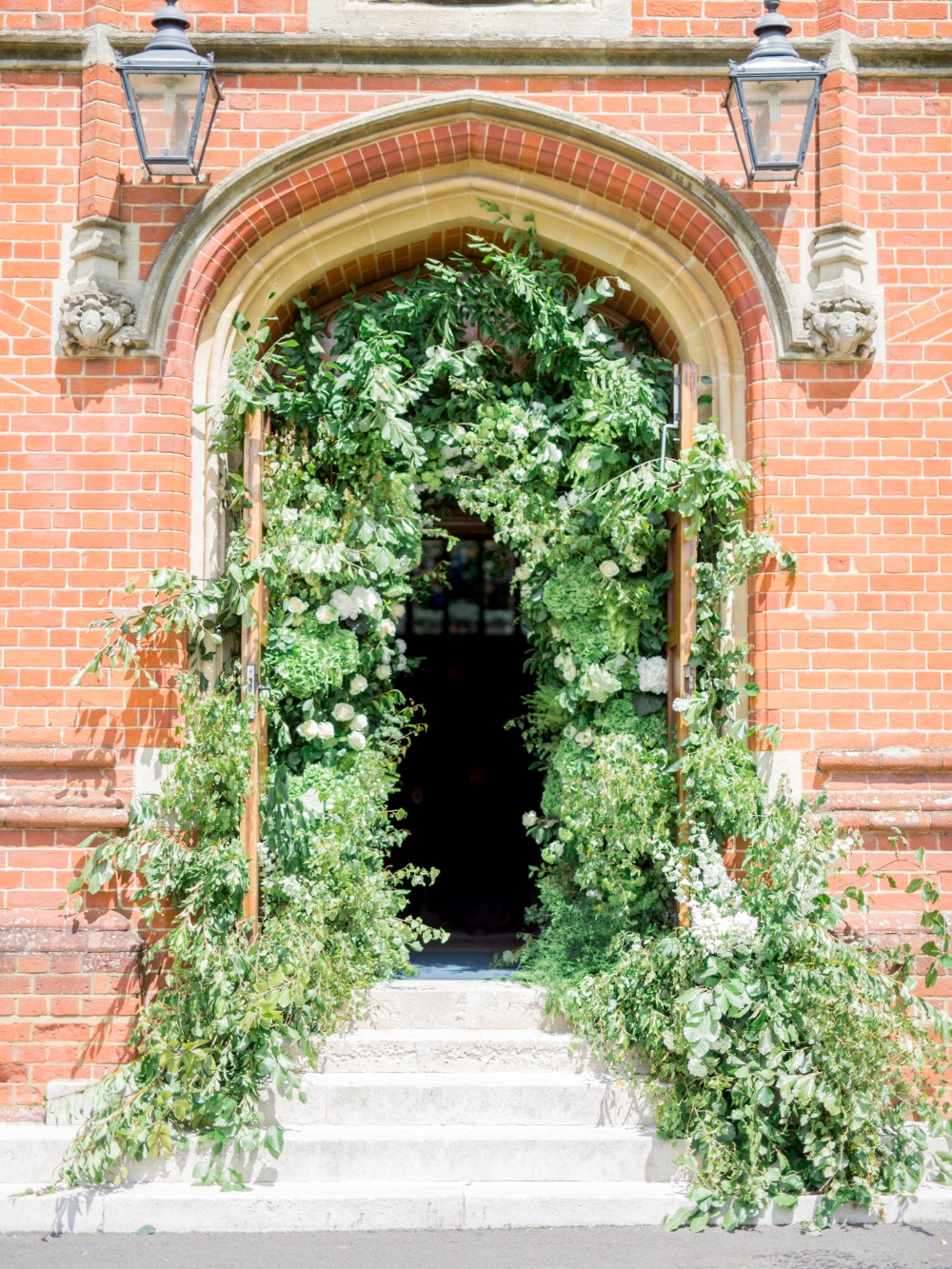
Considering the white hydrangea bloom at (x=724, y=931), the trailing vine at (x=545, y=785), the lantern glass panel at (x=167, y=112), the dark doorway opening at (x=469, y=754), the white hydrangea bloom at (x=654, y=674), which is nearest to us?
the trailing vine at (x=545, y=785)

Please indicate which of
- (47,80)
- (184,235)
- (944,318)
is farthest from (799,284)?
(47,80)

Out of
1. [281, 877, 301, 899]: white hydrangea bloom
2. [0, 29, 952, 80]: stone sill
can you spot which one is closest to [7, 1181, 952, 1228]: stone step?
[281, 877, 301, 899]: white hydrangea bloom

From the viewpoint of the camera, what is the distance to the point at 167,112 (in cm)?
473

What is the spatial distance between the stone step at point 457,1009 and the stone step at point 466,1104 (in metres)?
0.35

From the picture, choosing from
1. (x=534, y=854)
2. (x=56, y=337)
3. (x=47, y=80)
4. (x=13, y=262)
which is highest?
(x=47, y=80)

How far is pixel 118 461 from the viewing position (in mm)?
4887

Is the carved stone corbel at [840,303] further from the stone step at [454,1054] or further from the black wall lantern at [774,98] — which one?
the stone step at [454,1054]

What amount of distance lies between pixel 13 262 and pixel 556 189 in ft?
7.89

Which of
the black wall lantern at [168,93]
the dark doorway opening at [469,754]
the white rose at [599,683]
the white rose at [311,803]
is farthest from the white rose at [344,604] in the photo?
the dark doorway opening at [469,754]

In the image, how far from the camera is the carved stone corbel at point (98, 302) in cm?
481

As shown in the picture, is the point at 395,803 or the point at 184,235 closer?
the point at 184,235

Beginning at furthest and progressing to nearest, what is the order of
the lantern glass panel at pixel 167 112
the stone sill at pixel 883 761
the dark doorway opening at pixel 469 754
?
the dark doorway opening at pixel 469 754
the stone sill at pixel 883 761
the lantern glass panel at pixel 167 112

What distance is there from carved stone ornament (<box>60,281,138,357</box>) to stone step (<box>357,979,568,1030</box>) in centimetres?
298

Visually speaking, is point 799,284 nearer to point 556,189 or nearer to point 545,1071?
point 556,189
